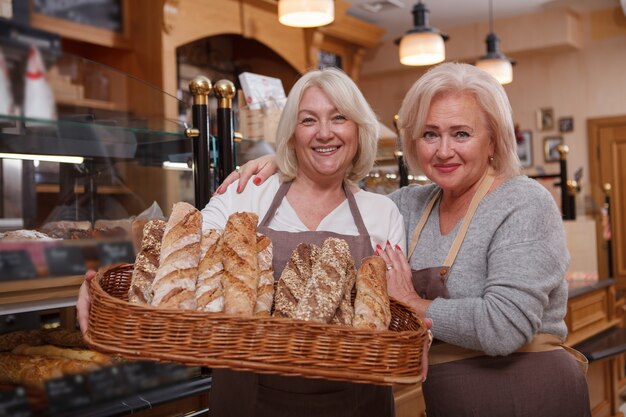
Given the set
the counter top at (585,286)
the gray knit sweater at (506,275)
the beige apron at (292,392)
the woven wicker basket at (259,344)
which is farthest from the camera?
the counter top at (585,286)

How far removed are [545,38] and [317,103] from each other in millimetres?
6013

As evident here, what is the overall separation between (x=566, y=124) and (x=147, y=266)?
6842 millimetres

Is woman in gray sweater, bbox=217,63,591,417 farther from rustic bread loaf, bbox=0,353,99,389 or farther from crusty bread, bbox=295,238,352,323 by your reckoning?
rustic bread loaf, bbox=0,353,99,389

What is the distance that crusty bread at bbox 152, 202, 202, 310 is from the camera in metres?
1.36

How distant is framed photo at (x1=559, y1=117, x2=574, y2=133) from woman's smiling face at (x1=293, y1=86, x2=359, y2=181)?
6250 millimetres

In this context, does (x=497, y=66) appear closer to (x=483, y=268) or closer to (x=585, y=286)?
(x=585, y=286)

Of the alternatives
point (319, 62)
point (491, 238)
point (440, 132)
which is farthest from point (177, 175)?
point (319, 62)

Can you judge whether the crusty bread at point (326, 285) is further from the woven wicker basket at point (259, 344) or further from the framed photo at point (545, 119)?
the framed photo at point (545, 119)

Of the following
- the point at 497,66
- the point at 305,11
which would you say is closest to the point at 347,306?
the point at 305,11

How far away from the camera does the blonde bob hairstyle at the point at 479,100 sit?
172 cm

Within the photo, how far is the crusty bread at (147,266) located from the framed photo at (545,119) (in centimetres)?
671

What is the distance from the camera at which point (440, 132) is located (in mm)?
1743

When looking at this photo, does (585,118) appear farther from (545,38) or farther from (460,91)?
(460,91)

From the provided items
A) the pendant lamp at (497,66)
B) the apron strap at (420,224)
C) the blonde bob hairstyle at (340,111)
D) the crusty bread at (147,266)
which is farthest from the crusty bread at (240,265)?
the pendant lamp at (497,66)
